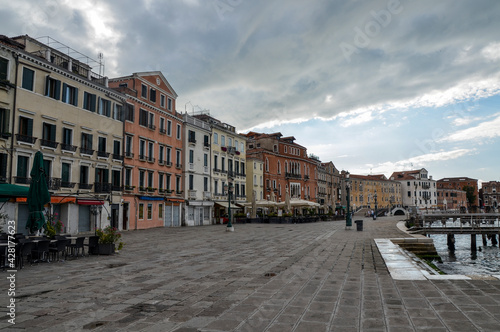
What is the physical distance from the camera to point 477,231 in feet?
106

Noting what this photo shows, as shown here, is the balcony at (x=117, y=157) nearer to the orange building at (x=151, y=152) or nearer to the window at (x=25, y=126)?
the orange building at (x=151, y=152)

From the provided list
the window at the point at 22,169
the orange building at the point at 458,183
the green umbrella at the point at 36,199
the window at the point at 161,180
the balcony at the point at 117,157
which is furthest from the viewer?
the orange building at the point at 458,183

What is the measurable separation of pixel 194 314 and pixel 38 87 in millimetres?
24274

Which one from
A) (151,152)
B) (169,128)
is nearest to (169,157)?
(169,128)

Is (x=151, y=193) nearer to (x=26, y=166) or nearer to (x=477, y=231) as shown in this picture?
(x=26, y=166)

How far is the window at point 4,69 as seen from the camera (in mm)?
22609

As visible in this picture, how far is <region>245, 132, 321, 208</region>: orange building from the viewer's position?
63.4m

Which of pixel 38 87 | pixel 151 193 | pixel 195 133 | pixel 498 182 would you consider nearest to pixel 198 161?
pixel 195 133

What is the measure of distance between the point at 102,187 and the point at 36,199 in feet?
61.2

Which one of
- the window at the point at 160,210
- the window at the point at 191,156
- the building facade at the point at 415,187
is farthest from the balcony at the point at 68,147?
the building facade at the point at 415,187

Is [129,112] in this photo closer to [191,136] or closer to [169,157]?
[169,157]

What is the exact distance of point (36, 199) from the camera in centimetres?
1249

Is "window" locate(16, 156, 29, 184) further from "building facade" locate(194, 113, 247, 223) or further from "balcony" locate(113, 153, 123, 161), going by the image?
"building facade" locate(194, 113, 247, 223)

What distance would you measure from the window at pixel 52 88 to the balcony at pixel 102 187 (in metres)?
Result: 7.28
